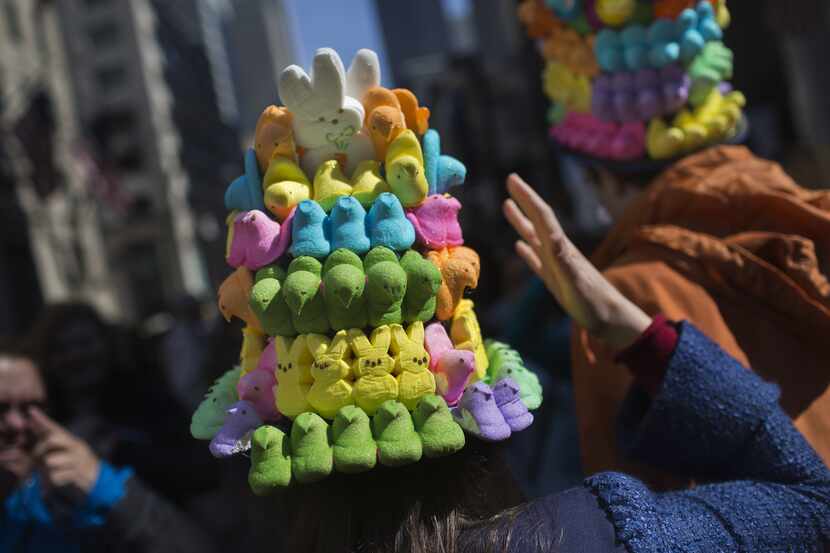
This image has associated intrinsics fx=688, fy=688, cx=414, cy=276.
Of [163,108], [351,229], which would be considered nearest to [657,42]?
[351,229]

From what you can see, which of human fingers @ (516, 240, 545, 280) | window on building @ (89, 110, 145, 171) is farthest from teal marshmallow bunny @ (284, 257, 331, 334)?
window on building @ (89, 110, 145, 171)

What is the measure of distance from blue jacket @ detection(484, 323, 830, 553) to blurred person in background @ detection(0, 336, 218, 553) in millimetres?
1203

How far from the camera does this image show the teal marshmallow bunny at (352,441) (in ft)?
3.13

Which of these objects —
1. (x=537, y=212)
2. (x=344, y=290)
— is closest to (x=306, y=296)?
(x=344, y=290)

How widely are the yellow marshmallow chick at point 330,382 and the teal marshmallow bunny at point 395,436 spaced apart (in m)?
0.06

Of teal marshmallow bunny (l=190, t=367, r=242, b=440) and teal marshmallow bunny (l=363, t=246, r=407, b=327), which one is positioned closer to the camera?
teal marshmallow bunny (l=363, t=246, r=407, b=327)

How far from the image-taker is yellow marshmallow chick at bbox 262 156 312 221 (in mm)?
1131

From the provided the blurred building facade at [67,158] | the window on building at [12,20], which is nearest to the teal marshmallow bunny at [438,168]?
the blurred building facade at [67,158]

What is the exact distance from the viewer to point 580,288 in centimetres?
138

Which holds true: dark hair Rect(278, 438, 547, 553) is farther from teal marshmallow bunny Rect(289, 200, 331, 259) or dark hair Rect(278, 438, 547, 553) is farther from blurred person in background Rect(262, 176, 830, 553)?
teal marshmallow bunny Rect(289, 200, 331, 259)

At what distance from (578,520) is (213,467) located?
1.66 metres

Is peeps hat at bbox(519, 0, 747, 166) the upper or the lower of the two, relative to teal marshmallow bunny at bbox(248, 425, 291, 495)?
upper

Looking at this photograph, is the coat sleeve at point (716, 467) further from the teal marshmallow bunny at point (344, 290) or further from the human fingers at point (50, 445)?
the human fingers at point (50, 445)

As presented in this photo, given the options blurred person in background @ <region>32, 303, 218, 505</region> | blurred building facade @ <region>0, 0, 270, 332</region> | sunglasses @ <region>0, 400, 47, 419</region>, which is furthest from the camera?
blurred building facade @ <region>0, 0, 270, 332</region>
